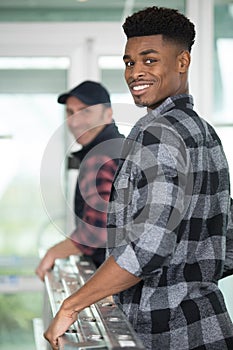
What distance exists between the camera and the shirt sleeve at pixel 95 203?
277 centimetres

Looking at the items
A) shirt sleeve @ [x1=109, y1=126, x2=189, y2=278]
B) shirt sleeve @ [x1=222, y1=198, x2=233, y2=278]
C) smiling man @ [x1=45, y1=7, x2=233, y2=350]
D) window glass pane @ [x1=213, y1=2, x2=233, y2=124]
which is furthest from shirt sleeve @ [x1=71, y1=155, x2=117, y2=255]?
window glass pane @ [x1=213, y1=2, x2=233, y2=124]

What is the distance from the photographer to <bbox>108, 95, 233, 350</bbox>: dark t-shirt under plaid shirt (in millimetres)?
1714

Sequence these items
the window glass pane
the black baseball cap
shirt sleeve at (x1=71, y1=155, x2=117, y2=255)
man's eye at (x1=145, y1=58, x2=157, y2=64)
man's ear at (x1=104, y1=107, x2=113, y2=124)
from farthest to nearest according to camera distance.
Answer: the window glass pane → the black baseball cap → man's ear at (x1=104, y1=107, x2=113, y2=124) → shirt sleeve at (x1=71, y1=155, x2=117, y2=255) → man's eye at (x1=145, y1=58, x2=157, y2=64)

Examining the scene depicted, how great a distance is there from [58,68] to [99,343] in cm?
347

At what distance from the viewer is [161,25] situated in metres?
1.91

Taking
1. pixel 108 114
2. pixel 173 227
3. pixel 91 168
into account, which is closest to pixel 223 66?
pixel 108 114

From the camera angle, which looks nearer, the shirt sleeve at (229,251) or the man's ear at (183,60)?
the man's ear at (183,60)

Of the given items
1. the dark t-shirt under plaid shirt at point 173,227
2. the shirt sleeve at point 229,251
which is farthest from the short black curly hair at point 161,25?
the shirt sleeve at point 229,251

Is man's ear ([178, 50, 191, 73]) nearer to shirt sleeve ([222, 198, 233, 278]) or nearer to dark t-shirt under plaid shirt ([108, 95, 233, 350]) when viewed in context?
dark t-shirt under plaid shirt ([108, 95, 233, 350])

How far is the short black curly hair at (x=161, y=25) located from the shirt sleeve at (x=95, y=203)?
34.8 inches

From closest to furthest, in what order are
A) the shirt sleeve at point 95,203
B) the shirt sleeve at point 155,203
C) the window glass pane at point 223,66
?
1. the shirt sleeve at point 155,203
2. the shirt sleeve at point 95,203
3. the window glass pane at point 223,66

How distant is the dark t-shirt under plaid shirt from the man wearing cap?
0.86 meters

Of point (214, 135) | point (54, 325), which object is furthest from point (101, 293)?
point (214, 135)

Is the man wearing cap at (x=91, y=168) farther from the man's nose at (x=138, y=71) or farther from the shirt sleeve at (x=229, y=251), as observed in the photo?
the man's nose at (x=138, y=71)
